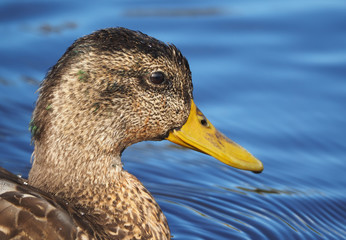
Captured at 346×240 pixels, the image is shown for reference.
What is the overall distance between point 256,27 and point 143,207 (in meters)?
4.41

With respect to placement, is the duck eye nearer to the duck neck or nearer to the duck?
the duck

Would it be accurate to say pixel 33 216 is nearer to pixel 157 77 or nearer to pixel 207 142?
pixel 157 77

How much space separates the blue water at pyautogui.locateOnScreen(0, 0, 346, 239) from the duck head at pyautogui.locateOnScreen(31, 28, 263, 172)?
4.24 ft

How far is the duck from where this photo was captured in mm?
4828

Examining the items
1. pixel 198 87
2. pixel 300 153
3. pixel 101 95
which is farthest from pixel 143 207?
pixel 198 87

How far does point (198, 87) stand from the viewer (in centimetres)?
799

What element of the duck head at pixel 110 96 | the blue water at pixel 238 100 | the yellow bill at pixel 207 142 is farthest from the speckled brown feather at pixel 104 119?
→ the blue water at pixel 238 100

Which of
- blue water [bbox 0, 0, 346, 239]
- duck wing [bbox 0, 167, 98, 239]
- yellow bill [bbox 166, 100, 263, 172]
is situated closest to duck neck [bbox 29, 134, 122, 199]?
duck wing [bbox 0, 167, 98, 239]

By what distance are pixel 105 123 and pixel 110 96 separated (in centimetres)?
17

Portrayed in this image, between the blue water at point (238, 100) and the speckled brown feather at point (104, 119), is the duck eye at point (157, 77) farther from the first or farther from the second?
the blue water at point (238, 100)

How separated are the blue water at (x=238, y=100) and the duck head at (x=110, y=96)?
1292mm

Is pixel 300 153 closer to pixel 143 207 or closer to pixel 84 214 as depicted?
pixel 143 207

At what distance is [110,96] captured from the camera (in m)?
4.96

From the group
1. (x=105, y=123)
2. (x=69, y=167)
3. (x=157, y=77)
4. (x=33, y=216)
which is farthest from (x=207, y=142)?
(x=33, y=216)
